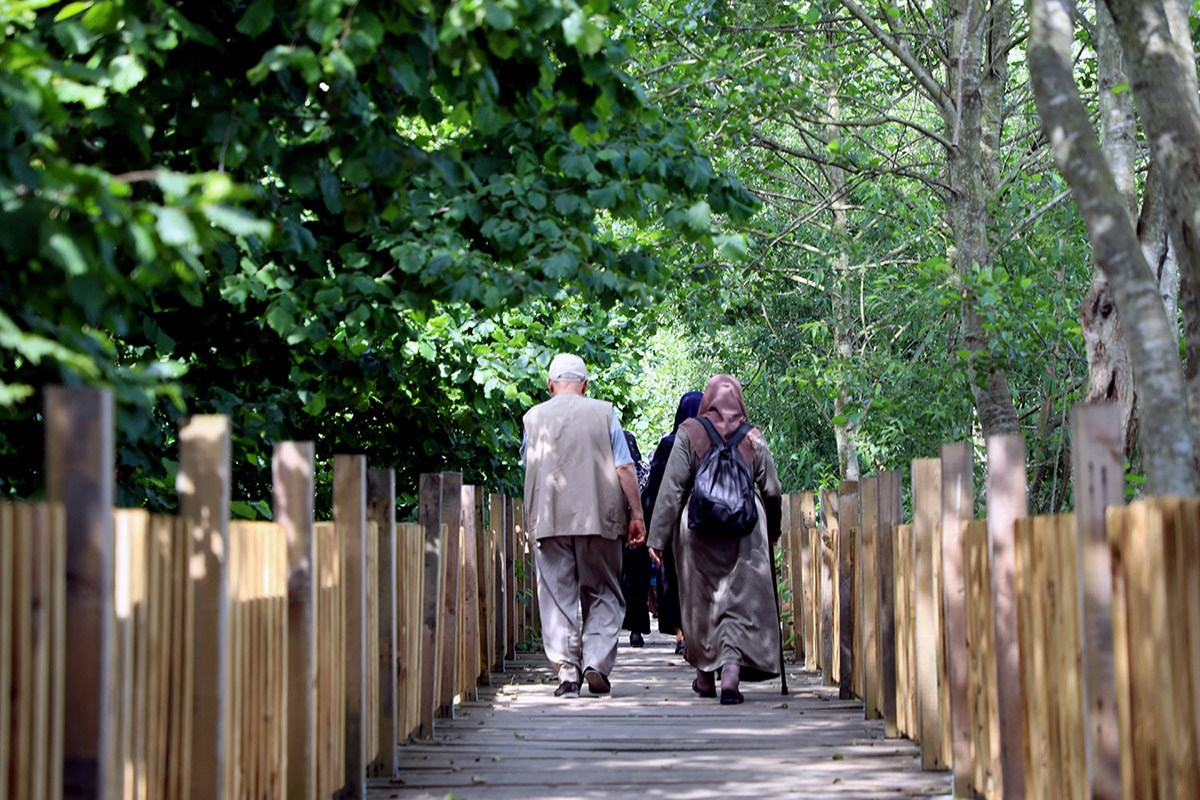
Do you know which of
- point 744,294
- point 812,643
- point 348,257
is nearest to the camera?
point 348,257

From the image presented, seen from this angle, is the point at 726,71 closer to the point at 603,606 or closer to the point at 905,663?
the point at 603,606

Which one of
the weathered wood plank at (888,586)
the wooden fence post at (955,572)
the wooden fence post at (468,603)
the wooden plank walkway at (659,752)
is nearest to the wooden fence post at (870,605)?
the wooden plank walkway at (659,752)

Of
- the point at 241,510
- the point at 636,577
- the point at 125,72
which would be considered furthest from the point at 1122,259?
the point at 636,577

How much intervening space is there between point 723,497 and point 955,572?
9.72ft

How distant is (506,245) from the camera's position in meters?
5.70

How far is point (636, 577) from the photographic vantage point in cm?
1282

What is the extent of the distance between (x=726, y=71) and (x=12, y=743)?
34.4 ft

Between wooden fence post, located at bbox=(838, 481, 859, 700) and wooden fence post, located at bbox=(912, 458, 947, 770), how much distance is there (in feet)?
7.40

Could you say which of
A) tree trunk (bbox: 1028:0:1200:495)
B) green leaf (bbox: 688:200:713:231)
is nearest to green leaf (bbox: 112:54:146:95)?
green leaf (bbox: 688:200:713:231)

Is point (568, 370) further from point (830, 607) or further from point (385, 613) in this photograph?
point (385, 613)

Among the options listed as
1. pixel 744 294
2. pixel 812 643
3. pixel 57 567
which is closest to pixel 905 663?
pixel 812 643

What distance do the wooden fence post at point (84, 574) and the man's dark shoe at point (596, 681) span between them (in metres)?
6.15

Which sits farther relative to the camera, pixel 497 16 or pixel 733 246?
pixel 733 246

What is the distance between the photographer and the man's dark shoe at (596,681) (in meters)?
8.96
